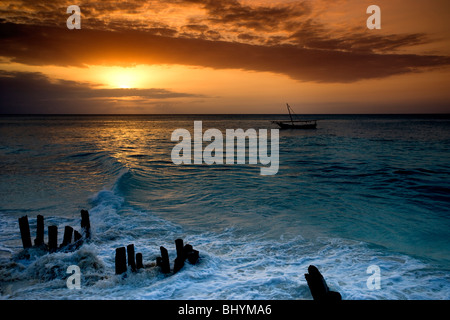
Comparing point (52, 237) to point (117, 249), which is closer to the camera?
point (117, 249)

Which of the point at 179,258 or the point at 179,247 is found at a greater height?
→ the point at 179,247

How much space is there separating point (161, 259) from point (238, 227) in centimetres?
453

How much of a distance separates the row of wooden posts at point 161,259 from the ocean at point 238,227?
0.58ft

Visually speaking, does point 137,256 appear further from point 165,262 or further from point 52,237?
point 52,237

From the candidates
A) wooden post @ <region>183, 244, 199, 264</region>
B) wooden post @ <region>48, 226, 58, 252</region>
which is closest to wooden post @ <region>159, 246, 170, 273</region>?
wooden post @ <region>183, 244, 199, 264</region>

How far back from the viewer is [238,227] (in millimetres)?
11250

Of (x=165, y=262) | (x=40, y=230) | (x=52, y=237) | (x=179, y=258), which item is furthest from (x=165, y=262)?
(x=40, y=230)

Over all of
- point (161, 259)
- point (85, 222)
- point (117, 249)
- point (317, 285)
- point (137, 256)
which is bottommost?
point (161, 259)

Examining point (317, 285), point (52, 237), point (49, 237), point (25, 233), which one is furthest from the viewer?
point (25, 233)

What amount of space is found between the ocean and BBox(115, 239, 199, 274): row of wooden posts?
7.0 inches

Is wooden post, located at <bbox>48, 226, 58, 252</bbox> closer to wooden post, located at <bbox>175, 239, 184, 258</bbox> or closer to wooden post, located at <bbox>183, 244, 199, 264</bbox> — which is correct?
wooden post, located at <bbox>175, 239, 184, 258</bbox>
